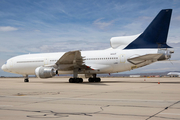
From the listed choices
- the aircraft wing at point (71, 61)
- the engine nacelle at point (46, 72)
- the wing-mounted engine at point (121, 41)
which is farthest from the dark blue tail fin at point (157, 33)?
the engine nacelle at point (46, 72)

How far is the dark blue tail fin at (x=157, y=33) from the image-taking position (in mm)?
20375

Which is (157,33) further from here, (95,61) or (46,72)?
(46,72)

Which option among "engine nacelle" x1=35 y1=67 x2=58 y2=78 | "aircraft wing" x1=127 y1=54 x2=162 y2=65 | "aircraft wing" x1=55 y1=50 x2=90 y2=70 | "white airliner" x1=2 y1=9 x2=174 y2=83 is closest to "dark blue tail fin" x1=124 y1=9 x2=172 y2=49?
"white airliner" x1=2 y1=9 x2=174 y2=83

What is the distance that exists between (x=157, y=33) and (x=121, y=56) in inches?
183

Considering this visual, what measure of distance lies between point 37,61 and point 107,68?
32.5 ft

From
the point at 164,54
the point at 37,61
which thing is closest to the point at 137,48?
the point at 164,54

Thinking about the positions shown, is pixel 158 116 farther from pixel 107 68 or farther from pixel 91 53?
pixel 91 53

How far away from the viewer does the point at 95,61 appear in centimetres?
2400

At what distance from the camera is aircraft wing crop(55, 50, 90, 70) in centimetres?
2125

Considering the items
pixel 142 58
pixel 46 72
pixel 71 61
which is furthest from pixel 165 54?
pixel 46 72

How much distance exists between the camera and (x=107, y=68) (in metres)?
23.4

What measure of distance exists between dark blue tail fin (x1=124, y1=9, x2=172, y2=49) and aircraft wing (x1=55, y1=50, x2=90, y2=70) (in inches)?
Result: 266

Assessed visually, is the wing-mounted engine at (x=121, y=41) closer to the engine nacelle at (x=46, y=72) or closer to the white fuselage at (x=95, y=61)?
the white fuselage at (x=95, y=61)

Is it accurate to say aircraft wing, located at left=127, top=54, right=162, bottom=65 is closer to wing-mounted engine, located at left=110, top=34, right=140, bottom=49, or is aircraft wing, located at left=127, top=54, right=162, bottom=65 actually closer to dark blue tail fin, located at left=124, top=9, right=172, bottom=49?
dark blue tail fin, located at left=124, top=9, right=172, bottom=49
